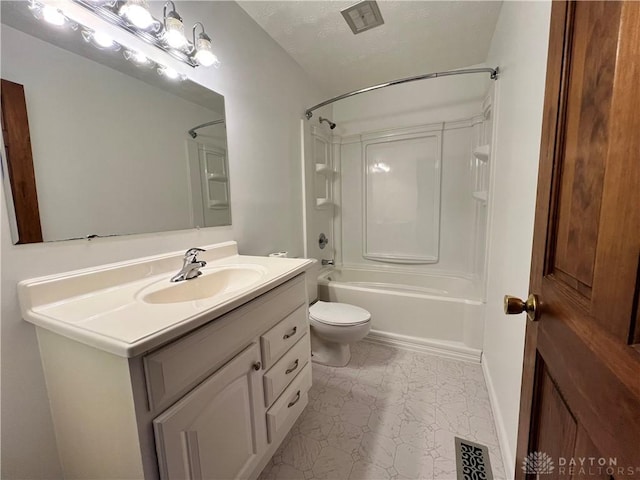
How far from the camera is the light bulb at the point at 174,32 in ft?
3.31

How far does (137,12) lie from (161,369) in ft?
3.83

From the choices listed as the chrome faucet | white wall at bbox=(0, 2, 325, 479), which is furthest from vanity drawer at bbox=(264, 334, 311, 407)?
white wall at bbox=(0, 2, 325, 479)

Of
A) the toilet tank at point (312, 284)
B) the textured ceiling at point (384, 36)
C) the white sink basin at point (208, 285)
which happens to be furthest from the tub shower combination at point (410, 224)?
the white sink basin at point (208, 285)

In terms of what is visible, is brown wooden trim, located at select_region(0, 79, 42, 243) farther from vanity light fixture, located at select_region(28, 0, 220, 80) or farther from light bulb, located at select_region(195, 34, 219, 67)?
light bulb, located at select_region(195, 34, 219, 67)

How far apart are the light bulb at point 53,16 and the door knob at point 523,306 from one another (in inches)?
59.0

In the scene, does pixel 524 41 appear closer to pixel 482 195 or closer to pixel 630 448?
pixel 482 195

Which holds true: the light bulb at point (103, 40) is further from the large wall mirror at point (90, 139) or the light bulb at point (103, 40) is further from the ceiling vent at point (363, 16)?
the ceiling vent at point (363, 16)

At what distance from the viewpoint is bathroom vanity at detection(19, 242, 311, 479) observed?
0.59 metres

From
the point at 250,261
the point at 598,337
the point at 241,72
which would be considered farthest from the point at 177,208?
the point at 598,337

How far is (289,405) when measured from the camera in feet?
3.73

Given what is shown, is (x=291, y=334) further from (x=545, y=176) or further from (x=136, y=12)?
(x=136, y=12)

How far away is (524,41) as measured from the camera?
3.51ft

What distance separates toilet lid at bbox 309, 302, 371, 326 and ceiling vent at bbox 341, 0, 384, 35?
1851 mm

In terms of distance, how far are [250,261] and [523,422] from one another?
3.81 feet
